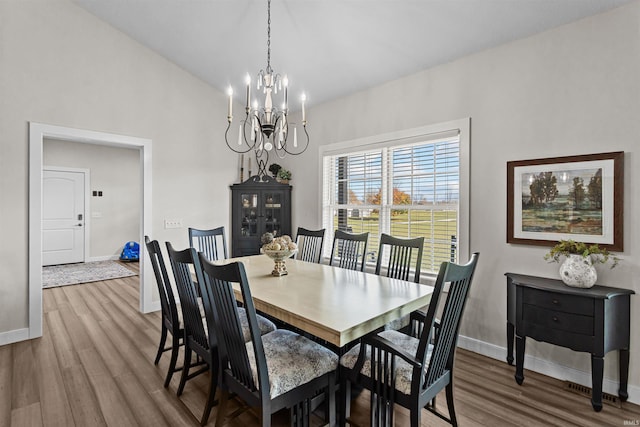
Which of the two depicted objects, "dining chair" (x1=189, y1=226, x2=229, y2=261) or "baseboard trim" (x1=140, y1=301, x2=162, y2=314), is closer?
"dining chair" (x1=189, y1=226, x2=229, y2=261)

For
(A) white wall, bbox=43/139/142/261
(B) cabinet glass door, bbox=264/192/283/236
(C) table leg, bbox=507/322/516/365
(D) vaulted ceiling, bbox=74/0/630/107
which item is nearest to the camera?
(D) vaulted ceiling, bbox=74/0/630/107

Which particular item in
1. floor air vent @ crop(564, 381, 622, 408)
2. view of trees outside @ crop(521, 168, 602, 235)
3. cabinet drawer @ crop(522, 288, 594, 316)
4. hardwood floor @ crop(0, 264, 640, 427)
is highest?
view of trees outside @ crop(521, 168, 602, 235)

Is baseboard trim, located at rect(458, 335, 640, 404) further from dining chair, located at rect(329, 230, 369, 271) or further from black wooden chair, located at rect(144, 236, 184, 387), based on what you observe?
black wooden chair, located at rect(144, 236, 184, 387)

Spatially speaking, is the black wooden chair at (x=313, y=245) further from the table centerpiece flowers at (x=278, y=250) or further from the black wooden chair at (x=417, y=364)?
the black wooden chair at (x=417, y=364)

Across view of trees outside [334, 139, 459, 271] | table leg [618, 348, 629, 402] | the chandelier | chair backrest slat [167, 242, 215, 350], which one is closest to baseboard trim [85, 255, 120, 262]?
the chandelier

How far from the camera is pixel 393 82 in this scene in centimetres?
363

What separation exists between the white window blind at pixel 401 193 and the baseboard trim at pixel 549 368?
2.53 ft

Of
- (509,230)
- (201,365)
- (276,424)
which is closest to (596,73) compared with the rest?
(509,230)

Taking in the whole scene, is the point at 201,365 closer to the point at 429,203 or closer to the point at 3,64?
the point at 429,203

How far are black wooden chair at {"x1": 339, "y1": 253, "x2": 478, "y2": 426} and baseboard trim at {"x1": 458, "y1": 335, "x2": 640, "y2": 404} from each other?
1.27m

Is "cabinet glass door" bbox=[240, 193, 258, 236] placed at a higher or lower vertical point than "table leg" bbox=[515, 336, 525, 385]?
higher

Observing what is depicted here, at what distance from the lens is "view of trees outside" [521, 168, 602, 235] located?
241 cm

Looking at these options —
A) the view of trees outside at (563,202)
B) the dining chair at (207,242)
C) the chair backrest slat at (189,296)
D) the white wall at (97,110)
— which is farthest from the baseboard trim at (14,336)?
the view of trees outside at (563,202)

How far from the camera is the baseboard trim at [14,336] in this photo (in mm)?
3234
